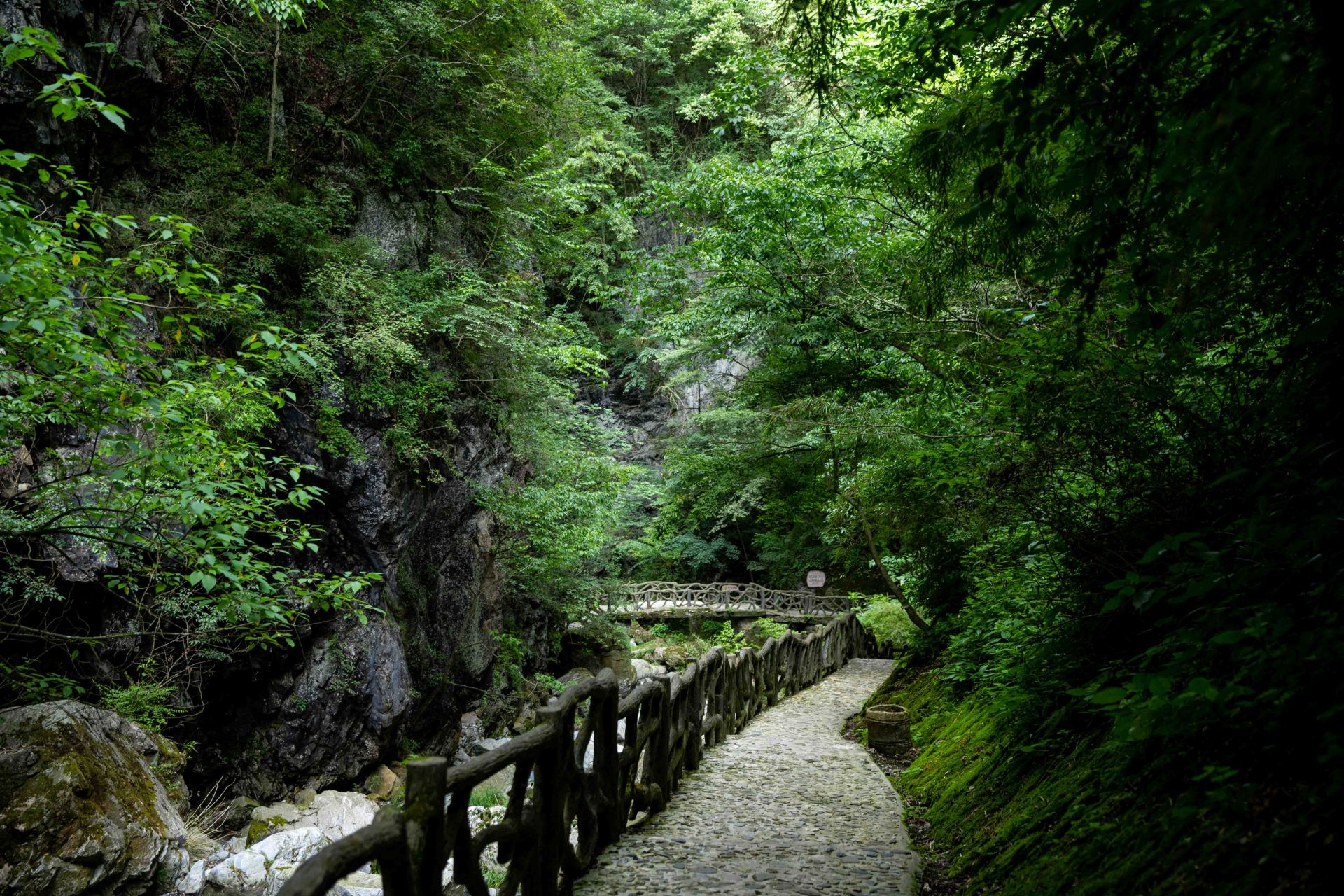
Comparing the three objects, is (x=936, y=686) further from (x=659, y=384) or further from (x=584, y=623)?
(x=659, y=384)

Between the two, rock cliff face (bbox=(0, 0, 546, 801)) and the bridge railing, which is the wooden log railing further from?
the bridge railing

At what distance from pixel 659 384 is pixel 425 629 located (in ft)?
61.3

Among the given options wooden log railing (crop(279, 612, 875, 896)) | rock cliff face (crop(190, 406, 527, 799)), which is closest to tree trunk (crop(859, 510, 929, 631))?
wooden log railing (crop(279, 612, 875, 896))

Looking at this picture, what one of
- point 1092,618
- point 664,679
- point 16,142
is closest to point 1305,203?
point 1092,618

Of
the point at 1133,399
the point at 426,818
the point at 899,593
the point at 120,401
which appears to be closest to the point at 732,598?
the point at 899,593

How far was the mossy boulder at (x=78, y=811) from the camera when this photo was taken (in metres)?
5.10

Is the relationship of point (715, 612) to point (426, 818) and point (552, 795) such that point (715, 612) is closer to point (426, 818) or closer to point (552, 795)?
point (552, 795)

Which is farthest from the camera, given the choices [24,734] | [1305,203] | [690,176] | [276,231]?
[690,176]

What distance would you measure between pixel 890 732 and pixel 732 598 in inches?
694

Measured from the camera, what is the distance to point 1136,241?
8.02 ft

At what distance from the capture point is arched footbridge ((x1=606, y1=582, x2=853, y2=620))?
2366cm

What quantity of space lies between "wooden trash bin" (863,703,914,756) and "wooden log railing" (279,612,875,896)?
1713 mm

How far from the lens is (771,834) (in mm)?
5113

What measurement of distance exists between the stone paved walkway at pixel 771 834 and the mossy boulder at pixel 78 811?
388cm
